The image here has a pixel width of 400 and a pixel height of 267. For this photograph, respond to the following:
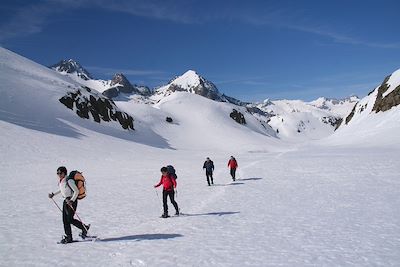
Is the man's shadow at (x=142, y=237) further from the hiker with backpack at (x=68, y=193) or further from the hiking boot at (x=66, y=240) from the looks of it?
the hiker with backpack at (x=68, y=193)

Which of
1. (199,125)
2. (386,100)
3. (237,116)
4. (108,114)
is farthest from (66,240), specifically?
(237,116)

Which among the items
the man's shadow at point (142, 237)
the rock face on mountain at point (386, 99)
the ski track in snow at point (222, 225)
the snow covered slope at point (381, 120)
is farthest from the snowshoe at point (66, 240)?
the rock face on mountain at point (386, 99)

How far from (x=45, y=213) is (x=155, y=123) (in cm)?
11003

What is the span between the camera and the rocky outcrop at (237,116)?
531 feet

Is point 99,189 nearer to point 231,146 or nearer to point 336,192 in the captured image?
point 336,192

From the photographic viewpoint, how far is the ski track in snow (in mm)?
10289

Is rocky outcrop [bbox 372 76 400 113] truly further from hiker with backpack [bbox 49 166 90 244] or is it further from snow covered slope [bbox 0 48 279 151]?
hiker with backpack [bbox 49 166 90 244]

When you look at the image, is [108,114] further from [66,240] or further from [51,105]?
[66,240]

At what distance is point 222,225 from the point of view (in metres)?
14.3

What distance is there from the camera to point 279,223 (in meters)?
14.5

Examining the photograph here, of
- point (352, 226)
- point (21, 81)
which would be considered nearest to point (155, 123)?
point (21, 81)

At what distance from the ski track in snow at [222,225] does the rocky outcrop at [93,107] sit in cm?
5926

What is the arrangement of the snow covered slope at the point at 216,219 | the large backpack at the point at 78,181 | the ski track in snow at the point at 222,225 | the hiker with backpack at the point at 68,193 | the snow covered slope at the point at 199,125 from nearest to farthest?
the ski track in snow at the point at 222,225, the snow covered slope at the point at 216,219, the hiker with backpack at the point at 68,193, the large backpack at the point at 78,181, the snow covered slope at the point at 199,125

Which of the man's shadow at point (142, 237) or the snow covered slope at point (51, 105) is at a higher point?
the snow covered slope at point (51, 105)
